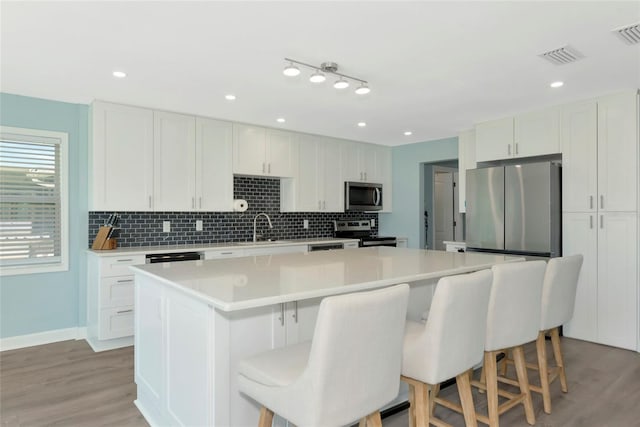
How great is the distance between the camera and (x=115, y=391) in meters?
2.76

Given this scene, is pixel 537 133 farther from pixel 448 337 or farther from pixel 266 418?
pixel 266 418

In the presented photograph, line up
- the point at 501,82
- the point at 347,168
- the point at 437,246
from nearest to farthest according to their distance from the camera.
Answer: the point at 501,82
the point at 347,168
the point at 437,246

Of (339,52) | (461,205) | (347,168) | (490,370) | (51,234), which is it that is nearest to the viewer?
(490,370)

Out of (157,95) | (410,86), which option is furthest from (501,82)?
(157,95)

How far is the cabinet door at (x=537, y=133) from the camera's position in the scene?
13.3 feet

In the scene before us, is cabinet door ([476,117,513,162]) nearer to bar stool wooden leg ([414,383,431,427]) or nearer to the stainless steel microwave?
the stainless steel microwave

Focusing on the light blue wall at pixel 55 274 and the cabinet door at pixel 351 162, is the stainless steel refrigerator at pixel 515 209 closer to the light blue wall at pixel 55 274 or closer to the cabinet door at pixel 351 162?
the cabinet door at pixel 351 162

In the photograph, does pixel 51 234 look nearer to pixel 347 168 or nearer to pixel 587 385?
pixel 347 168

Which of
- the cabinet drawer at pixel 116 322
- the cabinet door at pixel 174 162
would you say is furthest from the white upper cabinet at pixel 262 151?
the cabinet drawer at pixel 116 322

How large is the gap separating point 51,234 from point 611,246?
5.28 meters

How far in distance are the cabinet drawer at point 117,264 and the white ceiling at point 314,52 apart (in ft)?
4.85

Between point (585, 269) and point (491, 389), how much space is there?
2441mm

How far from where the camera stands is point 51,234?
3893 millimetres

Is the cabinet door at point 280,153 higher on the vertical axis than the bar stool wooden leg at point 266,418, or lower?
higher
